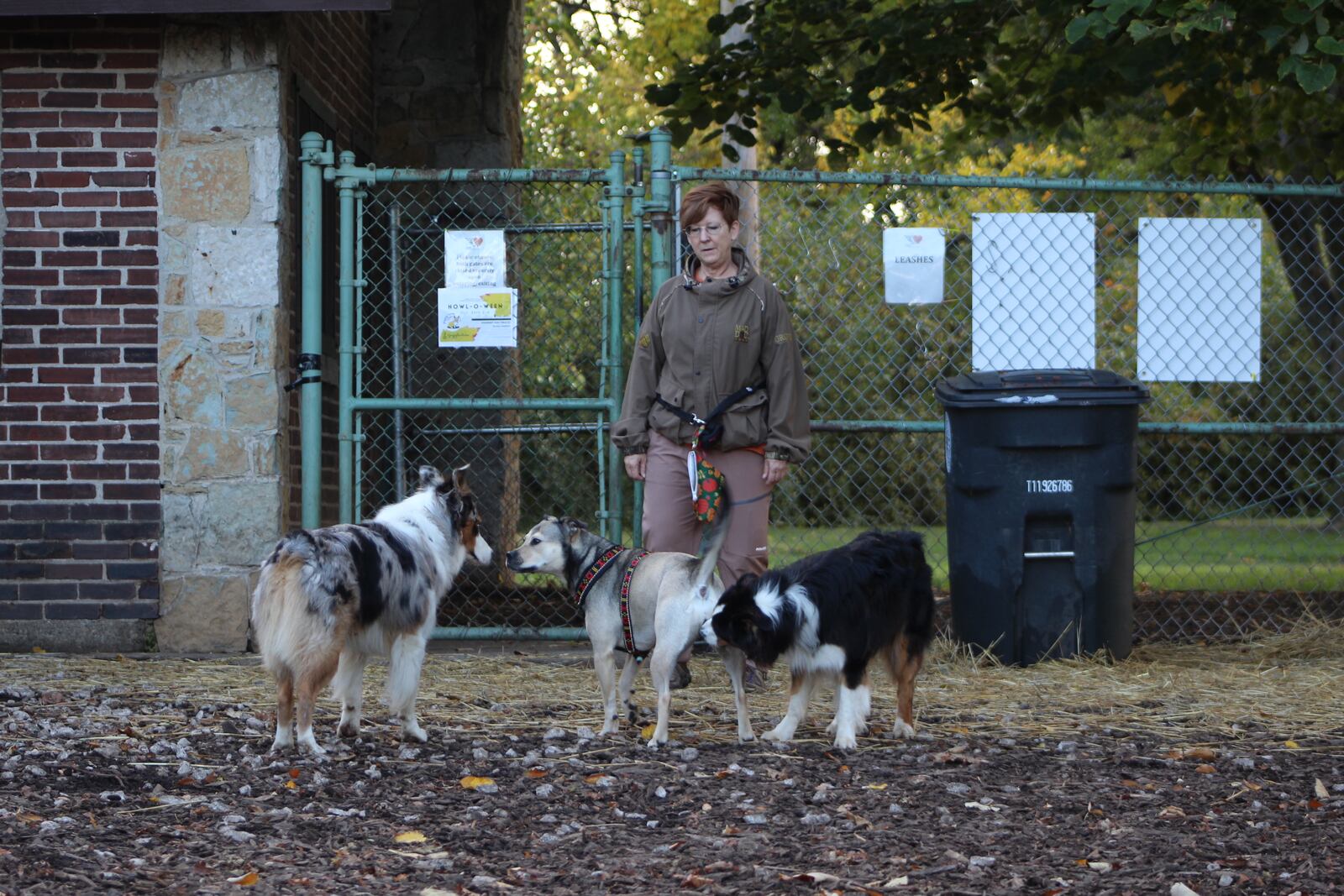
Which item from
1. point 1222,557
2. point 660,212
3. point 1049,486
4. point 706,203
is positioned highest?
point 660,212

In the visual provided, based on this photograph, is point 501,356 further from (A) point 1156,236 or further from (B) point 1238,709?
(B) point 1238,709

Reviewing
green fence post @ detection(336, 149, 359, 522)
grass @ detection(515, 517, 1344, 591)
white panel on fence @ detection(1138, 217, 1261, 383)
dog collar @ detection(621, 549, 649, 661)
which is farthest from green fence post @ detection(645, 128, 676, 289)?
grass @ detection(515, 517, 1344, 591)

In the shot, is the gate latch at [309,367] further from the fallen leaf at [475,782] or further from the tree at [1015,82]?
the tree at [1015,82]

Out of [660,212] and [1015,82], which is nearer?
[660,212]

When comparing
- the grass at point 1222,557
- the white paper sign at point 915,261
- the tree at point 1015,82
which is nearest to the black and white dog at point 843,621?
the white paper sign at point 915,261

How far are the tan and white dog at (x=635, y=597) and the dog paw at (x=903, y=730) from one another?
59 centimetres

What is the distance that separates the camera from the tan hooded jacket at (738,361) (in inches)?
237

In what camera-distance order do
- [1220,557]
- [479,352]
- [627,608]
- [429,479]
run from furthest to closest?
1. [1220,557]
2. [479,352]
3. [429,479]
4. [627,608]

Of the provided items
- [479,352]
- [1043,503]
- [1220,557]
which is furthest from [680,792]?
[1220,557]

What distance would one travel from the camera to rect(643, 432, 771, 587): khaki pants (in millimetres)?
6059

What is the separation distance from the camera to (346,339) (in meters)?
7.07

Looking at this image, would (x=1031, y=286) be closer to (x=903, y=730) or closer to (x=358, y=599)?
(x=903, y=730)

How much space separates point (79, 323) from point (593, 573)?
3.40 metres

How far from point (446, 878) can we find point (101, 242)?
4.88 meters
